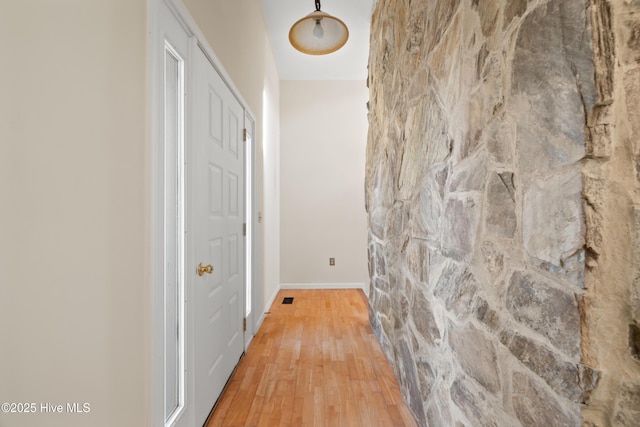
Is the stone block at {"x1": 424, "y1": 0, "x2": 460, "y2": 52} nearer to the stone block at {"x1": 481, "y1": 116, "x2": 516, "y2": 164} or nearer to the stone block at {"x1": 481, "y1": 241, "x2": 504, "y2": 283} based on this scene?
the stone block at {"x1": 481, "y1": 116, "x2": 516, "y2": 164}

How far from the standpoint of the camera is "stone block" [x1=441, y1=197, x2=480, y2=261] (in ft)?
3.65

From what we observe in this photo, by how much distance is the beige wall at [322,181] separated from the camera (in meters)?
4.83

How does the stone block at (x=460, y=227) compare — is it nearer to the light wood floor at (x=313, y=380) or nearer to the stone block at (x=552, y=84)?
the stone block at (x=552, y=84)

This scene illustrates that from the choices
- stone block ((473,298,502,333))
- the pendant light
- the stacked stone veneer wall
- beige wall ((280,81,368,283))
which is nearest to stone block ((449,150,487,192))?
the stacked stone veneer wall

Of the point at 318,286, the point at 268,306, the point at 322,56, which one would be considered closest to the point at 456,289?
the point at 268,306

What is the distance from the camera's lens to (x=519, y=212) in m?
0.85

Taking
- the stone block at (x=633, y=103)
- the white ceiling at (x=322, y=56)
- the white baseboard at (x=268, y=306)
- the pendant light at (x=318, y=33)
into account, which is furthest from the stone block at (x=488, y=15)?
the white baseboard at (x=268, y=306)

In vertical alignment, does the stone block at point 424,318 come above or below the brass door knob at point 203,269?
below

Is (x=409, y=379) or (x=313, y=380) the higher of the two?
(x=409, y=379)

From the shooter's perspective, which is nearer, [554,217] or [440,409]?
[554,217]

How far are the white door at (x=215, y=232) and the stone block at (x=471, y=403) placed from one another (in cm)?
117

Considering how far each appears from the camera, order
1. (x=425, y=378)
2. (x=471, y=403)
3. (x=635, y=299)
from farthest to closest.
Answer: (x=425, y=378), (x=471, y=403), (x=635, y=299)

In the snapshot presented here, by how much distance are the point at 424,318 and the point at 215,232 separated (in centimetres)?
125

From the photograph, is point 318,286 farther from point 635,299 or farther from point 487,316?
point 635,299
